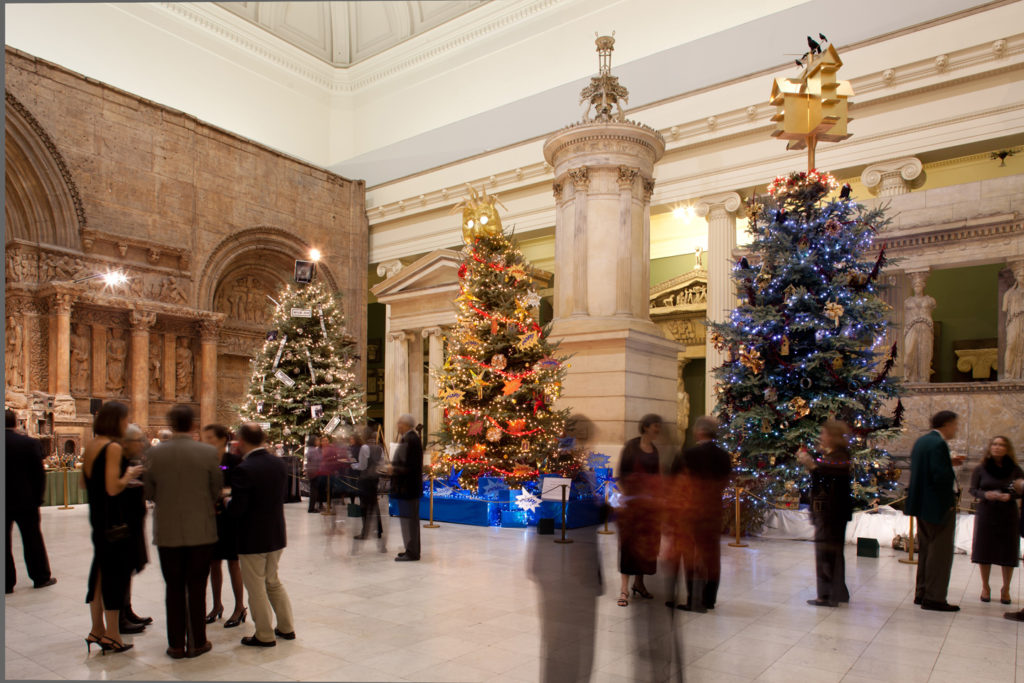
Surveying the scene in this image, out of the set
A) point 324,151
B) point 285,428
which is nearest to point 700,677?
point 285,428

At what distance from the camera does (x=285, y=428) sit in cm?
1664

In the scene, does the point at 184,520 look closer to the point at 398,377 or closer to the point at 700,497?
the point at 700,497

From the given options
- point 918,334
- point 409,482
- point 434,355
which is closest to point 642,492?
point 409,482

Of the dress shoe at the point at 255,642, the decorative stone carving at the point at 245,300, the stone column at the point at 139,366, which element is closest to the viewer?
the dress shoe at the point at 255,642

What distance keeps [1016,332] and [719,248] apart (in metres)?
8.83

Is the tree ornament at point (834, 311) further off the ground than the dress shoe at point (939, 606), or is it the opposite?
the tree ornament at point (834, 311)

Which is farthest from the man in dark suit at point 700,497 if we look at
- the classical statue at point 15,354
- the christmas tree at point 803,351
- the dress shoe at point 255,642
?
the classical statue at point 15,354

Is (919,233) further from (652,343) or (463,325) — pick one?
(463,325)

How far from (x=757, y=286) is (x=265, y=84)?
17.2m

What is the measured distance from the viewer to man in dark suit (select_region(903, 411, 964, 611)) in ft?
19.6

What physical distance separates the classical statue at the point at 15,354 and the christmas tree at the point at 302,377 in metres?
5.20

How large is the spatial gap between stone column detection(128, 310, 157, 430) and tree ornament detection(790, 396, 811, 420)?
1661 cm

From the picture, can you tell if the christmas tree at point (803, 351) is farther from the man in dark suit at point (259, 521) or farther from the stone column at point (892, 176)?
the stone column at point (892, 176)

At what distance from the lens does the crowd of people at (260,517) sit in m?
4.52
